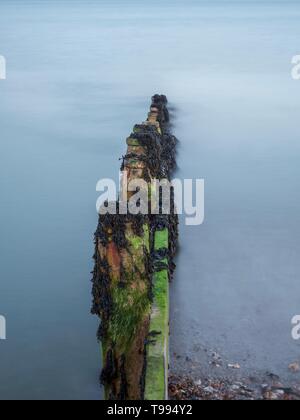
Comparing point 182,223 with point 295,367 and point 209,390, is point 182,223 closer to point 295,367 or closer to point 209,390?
point 295,367

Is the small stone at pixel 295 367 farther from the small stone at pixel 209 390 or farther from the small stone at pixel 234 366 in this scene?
the small stone at pixel 209 390

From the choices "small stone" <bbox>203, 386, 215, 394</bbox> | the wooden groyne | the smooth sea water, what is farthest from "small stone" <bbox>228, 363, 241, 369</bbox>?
the wooden groyne

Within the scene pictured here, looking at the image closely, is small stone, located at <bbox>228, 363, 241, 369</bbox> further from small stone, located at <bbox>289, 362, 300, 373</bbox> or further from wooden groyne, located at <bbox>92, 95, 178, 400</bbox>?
wooden groyne, located at <bbox>92, 95, 178, 400</bbox>

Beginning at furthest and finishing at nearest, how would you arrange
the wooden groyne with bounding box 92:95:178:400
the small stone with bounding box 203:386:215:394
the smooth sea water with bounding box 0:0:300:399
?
1. the smooth sea water with bounding box 0:0:300:399
2. the small stone with bounding box 203:386:215:394
3. the wooden groyne with bounding box 92:95:178:400

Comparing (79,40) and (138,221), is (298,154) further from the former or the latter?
(79,40)

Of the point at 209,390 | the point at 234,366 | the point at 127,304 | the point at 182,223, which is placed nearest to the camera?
the point at 127,304

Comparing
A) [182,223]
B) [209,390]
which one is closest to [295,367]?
[209,390]
